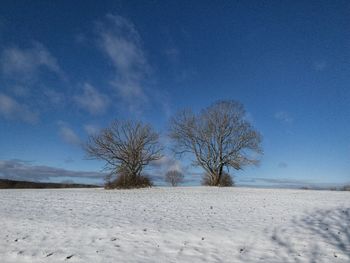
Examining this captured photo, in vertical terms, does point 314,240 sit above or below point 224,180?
below

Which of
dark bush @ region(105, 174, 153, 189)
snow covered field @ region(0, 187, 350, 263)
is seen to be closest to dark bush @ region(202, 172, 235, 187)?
dark bush @ region(105, 174, 153, 189)

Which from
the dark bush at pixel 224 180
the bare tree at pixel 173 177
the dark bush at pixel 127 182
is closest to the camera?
the dark bush at pixel 127 182

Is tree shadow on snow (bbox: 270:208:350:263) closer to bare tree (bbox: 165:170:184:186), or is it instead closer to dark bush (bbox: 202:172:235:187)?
dark bush (bbox: 202:172:235:187)

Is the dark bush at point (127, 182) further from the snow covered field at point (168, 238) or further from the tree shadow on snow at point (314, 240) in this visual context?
the tree shadow on snow at point (314, 240)

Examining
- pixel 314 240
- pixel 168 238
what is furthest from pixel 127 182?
pixel 314 240

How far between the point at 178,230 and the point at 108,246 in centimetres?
238

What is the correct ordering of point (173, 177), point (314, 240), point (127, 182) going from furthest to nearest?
point (173, 177)
point (127, 182)
point (314, 240)

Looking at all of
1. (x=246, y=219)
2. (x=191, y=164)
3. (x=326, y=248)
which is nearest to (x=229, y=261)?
(x=326, y=248)

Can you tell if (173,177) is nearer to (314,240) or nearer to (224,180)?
(224,180)

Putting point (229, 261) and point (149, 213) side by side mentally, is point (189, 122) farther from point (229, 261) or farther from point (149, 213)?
point (229, 261)

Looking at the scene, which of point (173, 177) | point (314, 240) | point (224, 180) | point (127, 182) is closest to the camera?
point (314, 240)

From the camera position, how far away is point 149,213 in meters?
12.1

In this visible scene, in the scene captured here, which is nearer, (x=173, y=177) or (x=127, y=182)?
(x=127, y=182)

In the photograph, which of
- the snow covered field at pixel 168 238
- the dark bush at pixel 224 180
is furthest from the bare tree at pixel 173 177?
the snow covered field at pixel 168 238
